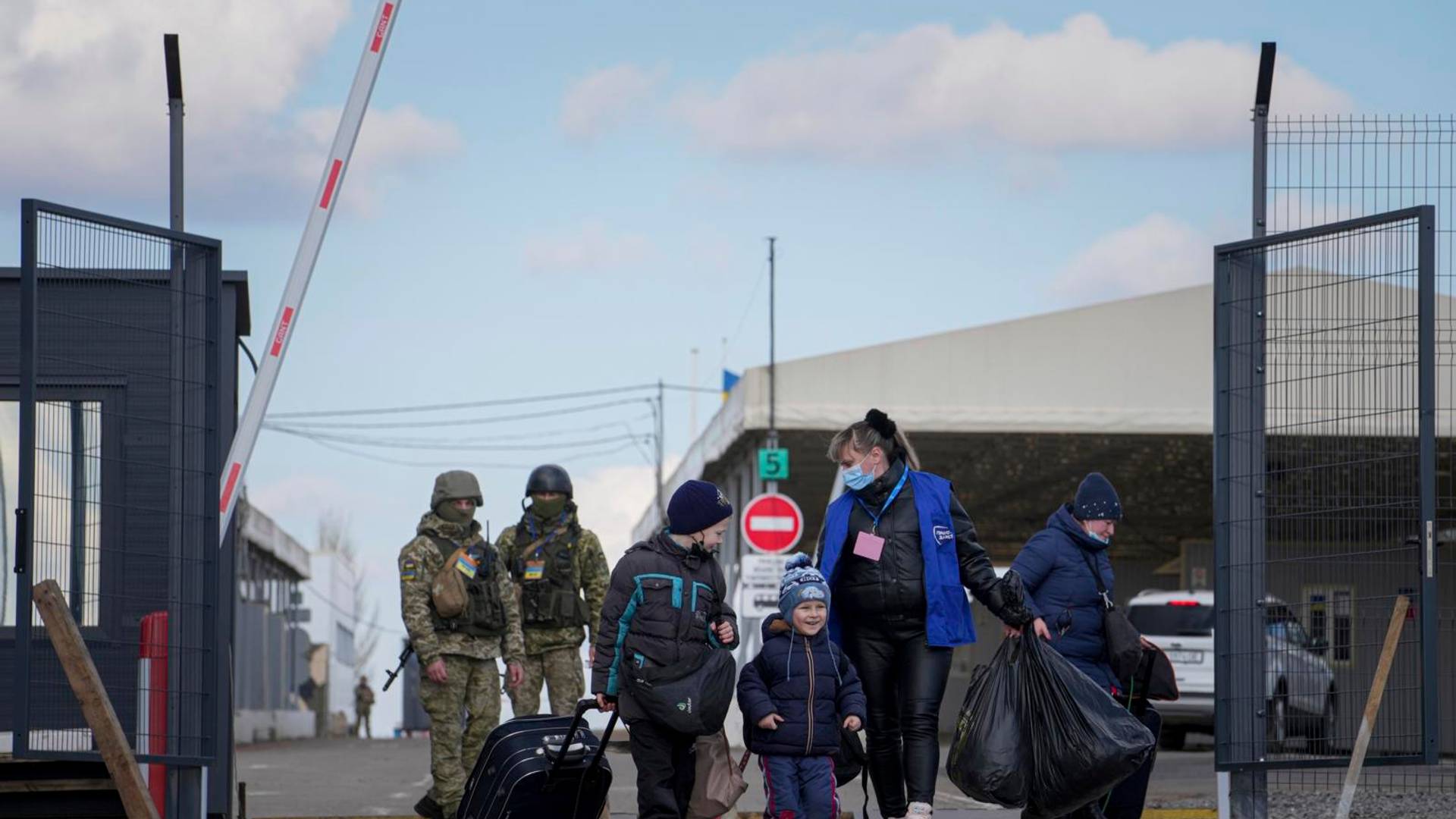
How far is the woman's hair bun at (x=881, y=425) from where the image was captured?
8.56 meters

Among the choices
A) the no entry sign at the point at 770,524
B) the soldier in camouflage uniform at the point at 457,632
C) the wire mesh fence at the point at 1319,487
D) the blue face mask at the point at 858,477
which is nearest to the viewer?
the blue face mask at the point at 858,477

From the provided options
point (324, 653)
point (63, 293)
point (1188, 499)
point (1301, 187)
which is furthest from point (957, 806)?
point (324, 653)

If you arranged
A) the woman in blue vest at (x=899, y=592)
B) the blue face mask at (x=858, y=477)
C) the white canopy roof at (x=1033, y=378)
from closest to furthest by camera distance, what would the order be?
the woman in blue vest at (x=899, y=592)
the blue face mask at (x=858, y=477)
the white canopy roof at (x=1033, y=378)

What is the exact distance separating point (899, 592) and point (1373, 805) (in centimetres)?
354

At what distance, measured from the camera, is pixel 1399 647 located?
8.78 meters

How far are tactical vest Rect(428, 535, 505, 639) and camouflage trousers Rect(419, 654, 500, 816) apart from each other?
0.52 ft

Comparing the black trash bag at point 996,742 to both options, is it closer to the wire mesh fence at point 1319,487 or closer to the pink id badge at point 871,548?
the pink id badge at point 871,548

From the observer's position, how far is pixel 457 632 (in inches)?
411

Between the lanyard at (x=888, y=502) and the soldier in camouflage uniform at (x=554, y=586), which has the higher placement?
the lanyard at (x=888, y=502)

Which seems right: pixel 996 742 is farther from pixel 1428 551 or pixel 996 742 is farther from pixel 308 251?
pixel 308 251

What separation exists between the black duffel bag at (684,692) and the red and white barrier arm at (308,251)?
2255 millimetres

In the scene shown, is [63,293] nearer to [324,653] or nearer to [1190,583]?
[1190,583]

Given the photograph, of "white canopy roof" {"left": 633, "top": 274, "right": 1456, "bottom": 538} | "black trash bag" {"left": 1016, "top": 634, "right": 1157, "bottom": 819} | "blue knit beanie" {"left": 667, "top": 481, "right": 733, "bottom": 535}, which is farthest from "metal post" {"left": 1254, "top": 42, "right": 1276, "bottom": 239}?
"white canopy roof" {"left": 633, "top": 274, "right": 1456, "bottom": 538}

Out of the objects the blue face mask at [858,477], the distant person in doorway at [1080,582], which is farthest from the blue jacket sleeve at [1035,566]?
the blue face mask at [858,477]
